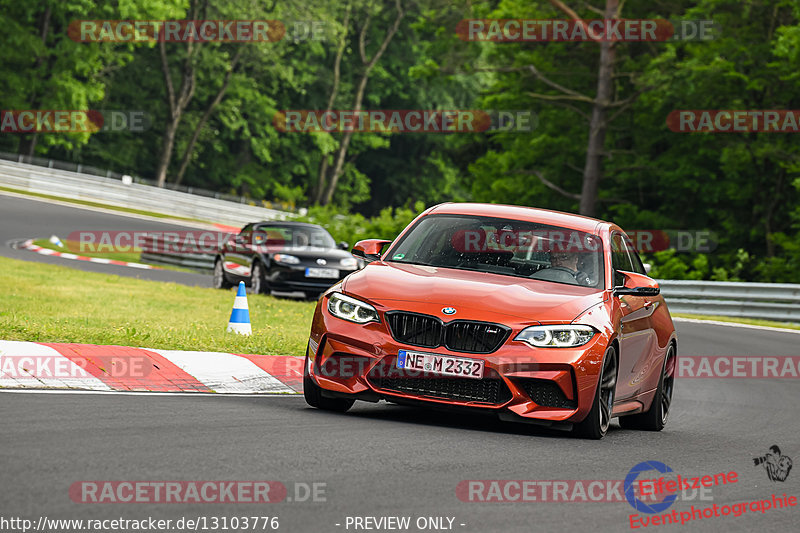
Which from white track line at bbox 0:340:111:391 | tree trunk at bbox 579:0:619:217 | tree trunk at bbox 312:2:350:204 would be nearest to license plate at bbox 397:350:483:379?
white track line at bbox 0:340:111:391

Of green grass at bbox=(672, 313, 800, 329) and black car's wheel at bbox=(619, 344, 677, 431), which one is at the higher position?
black car's wheel at bbox=(619, 344, 677, 431)

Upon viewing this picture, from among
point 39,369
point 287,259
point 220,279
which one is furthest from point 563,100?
point 39,369

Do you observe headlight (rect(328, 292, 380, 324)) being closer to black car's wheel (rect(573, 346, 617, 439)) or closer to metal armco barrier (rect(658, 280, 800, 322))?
black car's wheel (rect(573, 346, 617, 439))

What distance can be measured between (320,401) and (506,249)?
1.89 m

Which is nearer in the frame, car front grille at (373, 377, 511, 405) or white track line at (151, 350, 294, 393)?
car front grille at (373, 377, 511, 405)

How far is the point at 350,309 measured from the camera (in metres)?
8.48

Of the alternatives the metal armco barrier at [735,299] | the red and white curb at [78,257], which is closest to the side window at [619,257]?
the metal armco barrier at [735,299]

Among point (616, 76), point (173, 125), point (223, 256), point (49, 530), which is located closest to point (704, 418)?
point (49, 530)

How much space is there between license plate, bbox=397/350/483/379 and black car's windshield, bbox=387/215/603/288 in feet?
4.38

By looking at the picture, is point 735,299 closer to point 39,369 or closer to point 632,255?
point 632,255

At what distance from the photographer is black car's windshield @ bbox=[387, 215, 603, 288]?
368 inches

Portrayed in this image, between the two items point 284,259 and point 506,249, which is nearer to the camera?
point 506,249

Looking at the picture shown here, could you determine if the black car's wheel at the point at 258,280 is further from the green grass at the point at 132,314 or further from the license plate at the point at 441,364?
the license plate at the point at 441,364

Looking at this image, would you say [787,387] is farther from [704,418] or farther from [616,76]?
[616,76]
